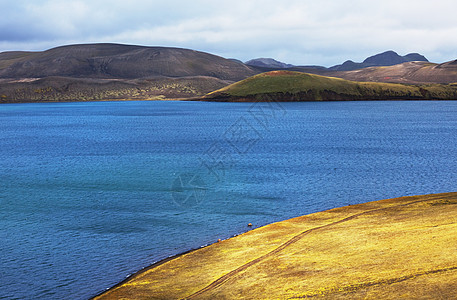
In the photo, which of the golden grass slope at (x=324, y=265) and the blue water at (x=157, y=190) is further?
the blue water at (x=157, y=190)

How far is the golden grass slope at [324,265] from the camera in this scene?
48.5ft

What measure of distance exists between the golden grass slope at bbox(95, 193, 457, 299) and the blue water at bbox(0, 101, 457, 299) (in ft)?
9.71

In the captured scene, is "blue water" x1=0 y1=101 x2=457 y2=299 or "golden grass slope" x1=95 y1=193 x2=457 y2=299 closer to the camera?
"golden grass slope" x1=95 y1=193 x2=457 y2=299

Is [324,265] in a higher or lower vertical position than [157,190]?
A: higher

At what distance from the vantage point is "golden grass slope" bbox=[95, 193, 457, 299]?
48.5ft

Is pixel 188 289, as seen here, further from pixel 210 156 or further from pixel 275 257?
pixel 210 156

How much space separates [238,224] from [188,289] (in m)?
10.8

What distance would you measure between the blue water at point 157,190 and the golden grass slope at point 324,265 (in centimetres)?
296

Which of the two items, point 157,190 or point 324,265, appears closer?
point 324,265

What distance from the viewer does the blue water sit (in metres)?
21.8

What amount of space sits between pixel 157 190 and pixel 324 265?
2097 cm

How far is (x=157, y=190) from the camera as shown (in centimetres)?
3609

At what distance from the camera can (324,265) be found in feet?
56.1

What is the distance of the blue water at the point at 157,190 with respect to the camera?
858 inches
